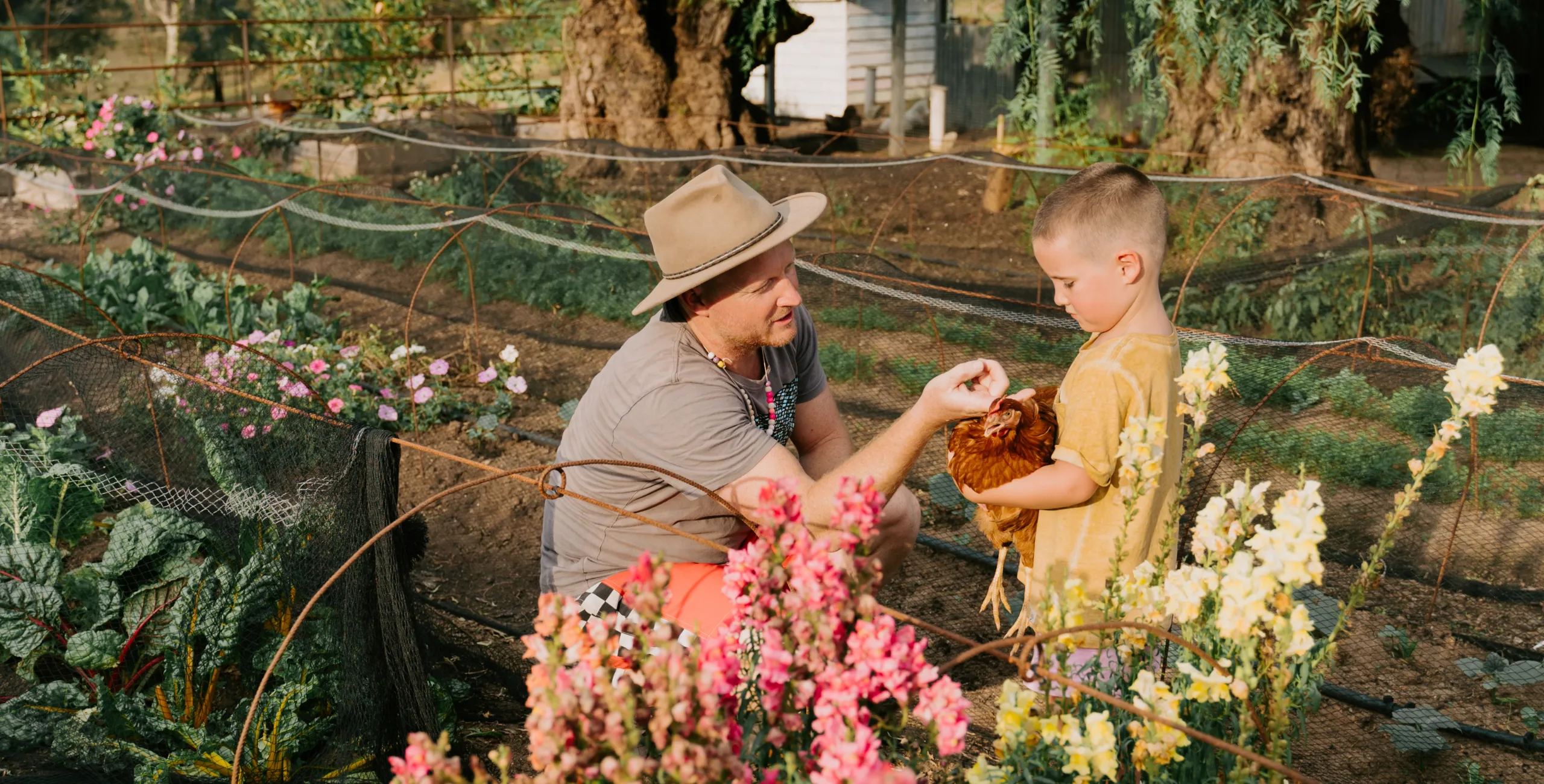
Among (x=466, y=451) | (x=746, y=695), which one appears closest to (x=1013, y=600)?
(x=746, y=695)

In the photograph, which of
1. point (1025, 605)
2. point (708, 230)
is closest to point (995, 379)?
point (1025, 605)

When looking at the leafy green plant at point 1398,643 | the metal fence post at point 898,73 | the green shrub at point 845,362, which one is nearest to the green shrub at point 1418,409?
the leafy green plant at point 1398,643

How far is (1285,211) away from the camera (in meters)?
6.70

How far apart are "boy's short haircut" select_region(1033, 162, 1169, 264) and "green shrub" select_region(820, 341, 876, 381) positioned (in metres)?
2.66

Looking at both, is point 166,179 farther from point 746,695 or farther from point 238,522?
point 746,695

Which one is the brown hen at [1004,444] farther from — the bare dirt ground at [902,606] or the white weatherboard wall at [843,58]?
the white weatherboard wall at [843,58]

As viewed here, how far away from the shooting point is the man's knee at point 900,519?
251 centimetres

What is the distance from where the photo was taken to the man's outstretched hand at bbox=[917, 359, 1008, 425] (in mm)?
1985

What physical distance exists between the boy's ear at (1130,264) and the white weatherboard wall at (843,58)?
Answer: 1289 cm

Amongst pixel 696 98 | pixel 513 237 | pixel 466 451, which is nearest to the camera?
pixel 466 451

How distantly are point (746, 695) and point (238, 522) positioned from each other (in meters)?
1.86

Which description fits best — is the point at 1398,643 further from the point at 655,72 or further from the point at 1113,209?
the point at 655,72

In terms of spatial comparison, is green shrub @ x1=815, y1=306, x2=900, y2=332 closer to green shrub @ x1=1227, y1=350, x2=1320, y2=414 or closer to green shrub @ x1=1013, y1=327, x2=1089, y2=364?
green shrub @ x1=1013, y1=327, x2=1089, y2=364

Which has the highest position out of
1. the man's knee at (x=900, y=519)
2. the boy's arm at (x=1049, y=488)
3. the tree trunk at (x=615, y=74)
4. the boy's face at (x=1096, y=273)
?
the tree trunk at (x=615, y=74)
